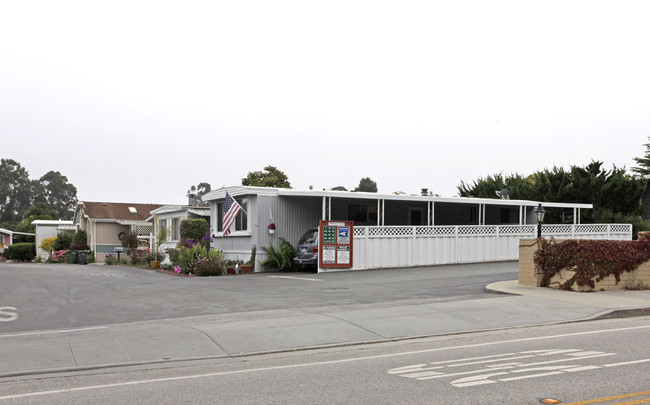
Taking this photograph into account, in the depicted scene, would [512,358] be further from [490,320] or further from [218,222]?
[218,222]

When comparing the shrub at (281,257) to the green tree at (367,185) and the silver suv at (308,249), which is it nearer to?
the silver suv at (308,249)

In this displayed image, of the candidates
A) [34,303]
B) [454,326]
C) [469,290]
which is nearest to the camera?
[454,326]

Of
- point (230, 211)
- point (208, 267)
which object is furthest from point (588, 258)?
point (230, 211)

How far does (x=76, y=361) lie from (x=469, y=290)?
10.1 metres

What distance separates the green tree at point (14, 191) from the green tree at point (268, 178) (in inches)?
2493

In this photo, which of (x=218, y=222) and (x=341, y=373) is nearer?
(x=341, y=373)

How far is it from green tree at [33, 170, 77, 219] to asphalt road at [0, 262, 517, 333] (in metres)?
98.2

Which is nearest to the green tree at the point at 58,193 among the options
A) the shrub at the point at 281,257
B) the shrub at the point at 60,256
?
the shrub at the point at 60,256

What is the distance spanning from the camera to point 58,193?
112 metres

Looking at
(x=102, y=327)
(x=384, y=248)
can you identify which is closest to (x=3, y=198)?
(x=384, y=248)

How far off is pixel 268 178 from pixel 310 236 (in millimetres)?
35910

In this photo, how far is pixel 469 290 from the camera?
1535cm

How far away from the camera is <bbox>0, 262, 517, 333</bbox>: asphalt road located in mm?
12141

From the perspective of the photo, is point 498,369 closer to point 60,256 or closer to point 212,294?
point 212,294
